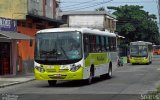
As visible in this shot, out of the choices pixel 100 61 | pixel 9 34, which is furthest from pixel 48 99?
pixel 9 34

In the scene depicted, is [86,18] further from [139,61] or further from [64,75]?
[64,75]

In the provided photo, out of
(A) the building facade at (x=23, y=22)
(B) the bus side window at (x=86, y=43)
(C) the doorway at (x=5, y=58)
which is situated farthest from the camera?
(A) the building facade at (x=23, y=22)

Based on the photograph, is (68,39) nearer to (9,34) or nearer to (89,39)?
(89,39)

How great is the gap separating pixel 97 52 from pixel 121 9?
6943cm

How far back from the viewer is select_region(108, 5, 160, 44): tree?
303 ft

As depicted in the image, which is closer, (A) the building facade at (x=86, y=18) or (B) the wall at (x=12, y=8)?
(B) the wall at (x=12, y=8)

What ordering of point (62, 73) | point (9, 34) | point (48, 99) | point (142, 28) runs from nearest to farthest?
point (48, 99) → point (62, 73) → point (9, 34) → point (142, 28)

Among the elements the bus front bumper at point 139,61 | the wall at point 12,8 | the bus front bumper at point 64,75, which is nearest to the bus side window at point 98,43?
the bus front bumper at point 64,75

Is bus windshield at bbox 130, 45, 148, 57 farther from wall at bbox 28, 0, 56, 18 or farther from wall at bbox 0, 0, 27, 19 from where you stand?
wall at bbox 0, 0, 27, 19

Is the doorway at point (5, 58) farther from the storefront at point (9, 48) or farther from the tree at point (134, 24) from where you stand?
the tree at point (134, 24)

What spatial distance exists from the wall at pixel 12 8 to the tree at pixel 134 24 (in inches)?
2186

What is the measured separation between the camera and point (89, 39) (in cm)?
2573

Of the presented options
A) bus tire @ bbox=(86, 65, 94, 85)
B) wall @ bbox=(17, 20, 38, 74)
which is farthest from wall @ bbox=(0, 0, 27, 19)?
bus tire @ bbox=(86, 65, 94, 85)

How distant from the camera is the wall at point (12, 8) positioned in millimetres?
36797
